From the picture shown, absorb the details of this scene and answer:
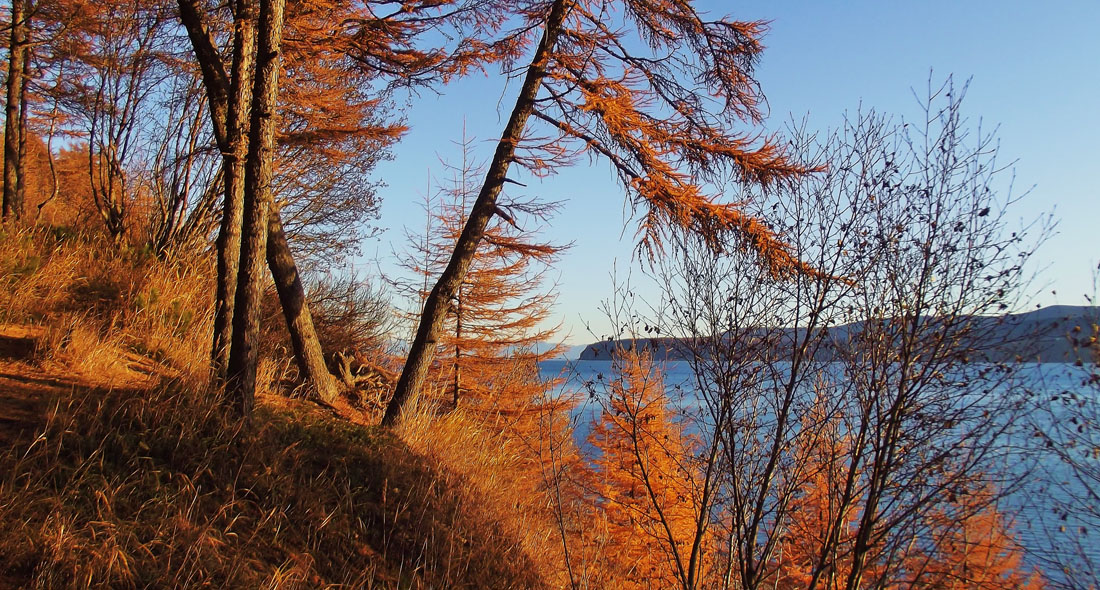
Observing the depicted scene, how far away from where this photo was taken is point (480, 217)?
7.66 m

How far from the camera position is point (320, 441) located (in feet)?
19.0

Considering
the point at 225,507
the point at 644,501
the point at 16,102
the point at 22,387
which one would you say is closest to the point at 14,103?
the point at 16,102

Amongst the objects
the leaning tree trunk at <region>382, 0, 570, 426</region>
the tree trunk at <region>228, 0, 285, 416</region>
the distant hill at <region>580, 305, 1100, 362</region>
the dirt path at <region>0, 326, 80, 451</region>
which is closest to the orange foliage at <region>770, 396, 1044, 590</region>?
the distant hill at <region>580, 305, 1100, 362</region>

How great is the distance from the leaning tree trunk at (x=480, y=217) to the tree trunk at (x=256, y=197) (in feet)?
7.65

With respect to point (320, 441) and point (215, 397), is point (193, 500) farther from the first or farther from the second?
point (320, 441)

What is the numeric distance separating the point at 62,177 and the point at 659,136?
18.0 meters

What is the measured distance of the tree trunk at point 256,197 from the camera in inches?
209

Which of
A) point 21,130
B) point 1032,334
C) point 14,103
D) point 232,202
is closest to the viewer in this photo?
point 1032,334

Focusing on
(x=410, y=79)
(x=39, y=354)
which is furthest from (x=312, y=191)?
(x=39, y=354)

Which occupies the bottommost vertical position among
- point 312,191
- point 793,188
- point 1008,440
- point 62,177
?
point 1008,440

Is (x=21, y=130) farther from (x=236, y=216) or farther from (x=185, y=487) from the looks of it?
(x=185, y=487)

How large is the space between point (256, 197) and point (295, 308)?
94.8 inches

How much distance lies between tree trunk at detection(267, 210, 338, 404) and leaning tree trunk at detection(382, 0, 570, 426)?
958mm

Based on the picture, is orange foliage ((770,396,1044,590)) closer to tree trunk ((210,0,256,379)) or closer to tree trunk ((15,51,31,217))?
tree trunk ((210,0,256,379))
